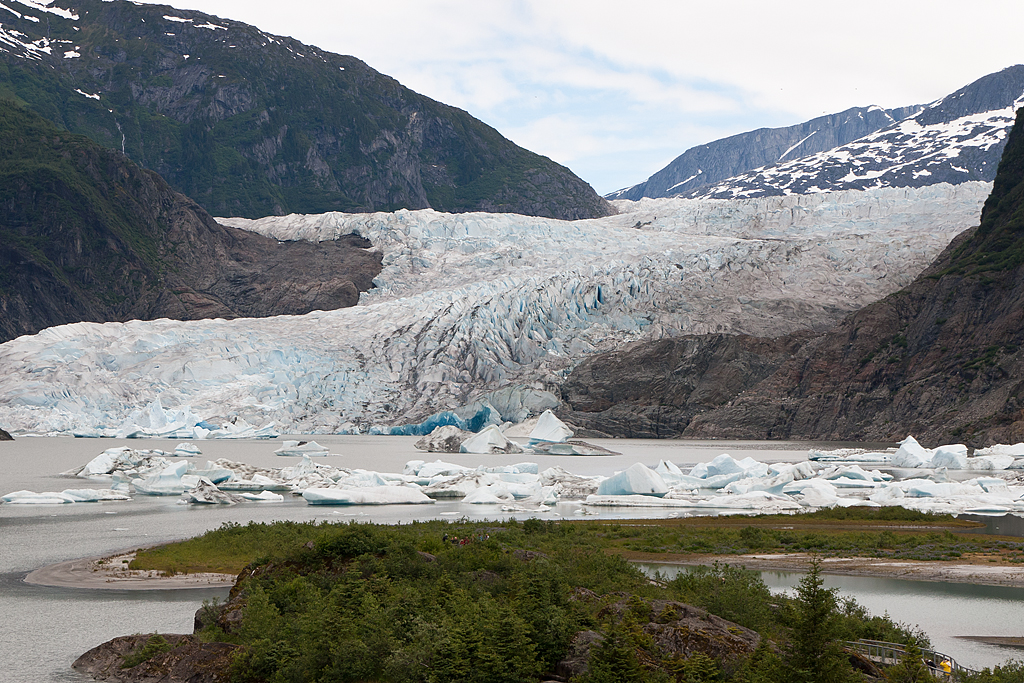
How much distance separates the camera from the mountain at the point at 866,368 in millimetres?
64125

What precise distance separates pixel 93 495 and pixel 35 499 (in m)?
1.87

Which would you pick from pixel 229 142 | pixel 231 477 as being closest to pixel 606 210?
pixel 229 142

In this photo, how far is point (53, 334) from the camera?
243 ft

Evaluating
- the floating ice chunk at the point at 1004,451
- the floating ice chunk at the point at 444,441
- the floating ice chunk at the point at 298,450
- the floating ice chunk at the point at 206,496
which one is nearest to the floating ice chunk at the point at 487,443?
the floating ice chunk at the point at 444,441

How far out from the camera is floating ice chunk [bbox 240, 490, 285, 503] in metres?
33.2

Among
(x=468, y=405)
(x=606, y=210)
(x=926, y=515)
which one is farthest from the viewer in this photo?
(x=606, y=210)

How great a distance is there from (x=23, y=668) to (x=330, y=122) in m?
182

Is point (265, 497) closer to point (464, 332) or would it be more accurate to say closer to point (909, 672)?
point (909, 672)

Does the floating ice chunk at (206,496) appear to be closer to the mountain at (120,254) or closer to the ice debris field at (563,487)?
the ice debris field at (563,487)

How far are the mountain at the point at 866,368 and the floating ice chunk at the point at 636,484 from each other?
33.1 meters

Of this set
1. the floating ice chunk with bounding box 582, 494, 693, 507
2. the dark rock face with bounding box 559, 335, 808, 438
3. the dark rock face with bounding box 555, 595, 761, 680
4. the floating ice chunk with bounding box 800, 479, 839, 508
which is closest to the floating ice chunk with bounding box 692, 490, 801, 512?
the floating ice chunk with bounding box 800, 479, 839, 508

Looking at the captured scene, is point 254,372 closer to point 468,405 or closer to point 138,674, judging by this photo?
point 468,405

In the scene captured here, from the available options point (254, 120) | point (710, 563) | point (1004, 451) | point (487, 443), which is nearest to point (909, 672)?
point (710, 563)

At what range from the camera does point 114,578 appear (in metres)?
18.0
